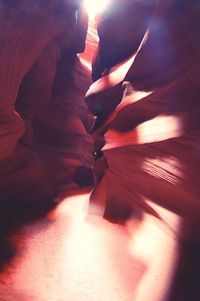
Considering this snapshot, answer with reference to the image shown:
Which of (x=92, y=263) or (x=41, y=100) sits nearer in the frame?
(x=92, y=263)

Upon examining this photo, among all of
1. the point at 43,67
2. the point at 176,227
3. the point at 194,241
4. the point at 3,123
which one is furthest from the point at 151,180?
the point at 43,67

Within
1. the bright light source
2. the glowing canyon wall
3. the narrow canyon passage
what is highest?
the bright light source

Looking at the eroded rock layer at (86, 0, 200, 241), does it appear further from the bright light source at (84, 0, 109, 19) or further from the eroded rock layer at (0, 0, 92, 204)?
the bright light source at (84, 0, 109, 19)

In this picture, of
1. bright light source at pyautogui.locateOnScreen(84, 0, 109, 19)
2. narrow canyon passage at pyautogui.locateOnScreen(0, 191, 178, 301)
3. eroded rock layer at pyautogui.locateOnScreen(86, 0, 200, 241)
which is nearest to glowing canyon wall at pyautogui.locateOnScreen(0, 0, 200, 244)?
eroded rock layer at pyautogui.locateOnScreen(86, 0, 200, 241)

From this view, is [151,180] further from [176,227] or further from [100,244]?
[100,244]

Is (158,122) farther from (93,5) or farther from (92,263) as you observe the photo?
(93,5)

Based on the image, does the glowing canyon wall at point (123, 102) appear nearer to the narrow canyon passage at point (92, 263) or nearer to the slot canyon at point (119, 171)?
the slot canyon at point (119, 171)

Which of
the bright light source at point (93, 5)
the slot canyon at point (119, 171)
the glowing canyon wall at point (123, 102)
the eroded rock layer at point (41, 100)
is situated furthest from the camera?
the bright light source at point (93, 5)

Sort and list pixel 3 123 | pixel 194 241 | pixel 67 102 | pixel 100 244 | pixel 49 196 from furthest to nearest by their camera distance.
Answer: pixel 67 102 → pixel 49 196 → pixel 100 244 → pixel 3 123 → pixel 194 241

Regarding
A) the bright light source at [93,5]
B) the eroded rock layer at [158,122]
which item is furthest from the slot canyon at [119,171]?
the bright light source at [93,5]

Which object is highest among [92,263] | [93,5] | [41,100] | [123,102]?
[93,5]

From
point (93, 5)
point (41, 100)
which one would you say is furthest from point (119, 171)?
point (93, 5)
